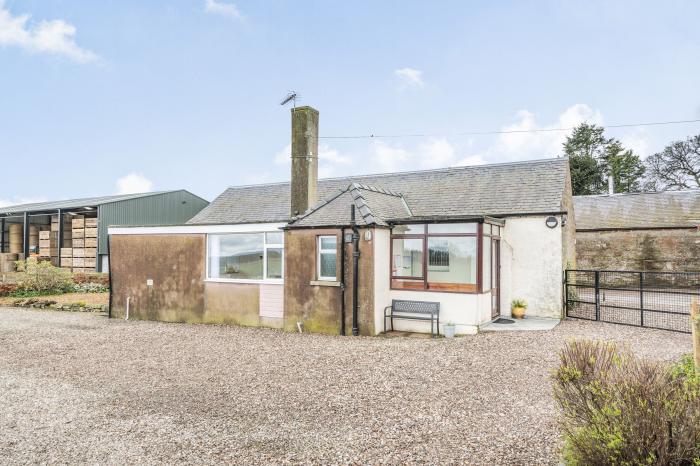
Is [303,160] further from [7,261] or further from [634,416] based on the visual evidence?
[7,261]

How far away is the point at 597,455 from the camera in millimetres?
3035

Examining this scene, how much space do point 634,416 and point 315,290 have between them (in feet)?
29.0

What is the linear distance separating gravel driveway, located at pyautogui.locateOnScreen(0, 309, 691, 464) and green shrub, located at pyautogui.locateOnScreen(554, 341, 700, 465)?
971 millimetres

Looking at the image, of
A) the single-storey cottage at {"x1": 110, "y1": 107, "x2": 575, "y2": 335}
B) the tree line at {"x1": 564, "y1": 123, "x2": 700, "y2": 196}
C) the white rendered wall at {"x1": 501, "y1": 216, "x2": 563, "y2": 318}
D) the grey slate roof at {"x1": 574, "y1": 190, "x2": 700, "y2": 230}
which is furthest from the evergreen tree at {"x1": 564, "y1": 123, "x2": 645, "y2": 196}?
the white rendered wall at {"x1": 501, "y1": 216, "x2": 563, "y2": 318}

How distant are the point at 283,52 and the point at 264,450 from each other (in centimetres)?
1349

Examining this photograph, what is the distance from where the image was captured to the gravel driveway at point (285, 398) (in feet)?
14.5

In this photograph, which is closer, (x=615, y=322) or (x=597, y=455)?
(x=597, y=455)

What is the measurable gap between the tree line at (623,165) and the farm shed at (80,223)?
32719mm

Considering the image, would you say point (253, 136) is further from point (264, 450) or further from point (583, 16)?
point (264, 450)

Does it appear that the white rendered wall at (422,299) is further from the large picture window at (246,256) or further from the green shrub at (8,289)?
the green shrub at (8,289)

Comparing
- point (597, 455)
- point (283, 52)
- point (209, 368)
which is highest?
point (283, 52)

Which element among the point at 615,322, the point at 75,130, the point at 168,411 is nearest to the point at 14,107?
the point at 75,130

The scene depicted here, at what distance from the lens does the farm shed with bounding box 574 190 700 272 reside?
22172 millimetres

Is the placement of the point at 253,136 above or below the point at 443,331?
above
